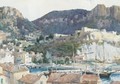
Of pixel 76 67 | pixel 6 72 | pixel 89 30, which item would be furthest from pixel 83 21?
pixel 6 72

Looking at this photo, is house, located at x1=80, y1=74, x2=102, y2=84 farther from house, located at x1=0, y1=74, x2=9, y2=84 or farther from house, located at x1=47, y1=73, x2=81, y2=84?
house, located at x1=0, y1=74, x2=9, y2=84

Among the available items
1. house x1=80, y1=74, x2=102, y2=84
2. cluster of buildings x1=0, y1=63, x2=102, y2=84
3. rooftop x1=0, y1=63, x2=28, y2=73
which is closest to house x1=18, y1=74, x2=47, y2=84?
cluster of buildings x1=0, y1=63, x2=102, y2=84

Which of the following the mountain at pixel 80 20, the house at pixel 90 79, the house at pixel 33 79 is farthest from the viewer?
the mountain at pixel 80 20

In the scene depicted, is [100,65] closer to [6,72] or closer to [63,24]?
[63,24]

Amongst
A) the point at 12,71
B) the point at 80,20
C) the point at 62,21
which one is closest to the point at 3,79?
the point at 12,71

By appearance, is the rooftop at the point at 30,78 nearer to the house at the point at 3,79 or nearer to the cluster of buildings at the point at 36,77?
the cluster of buildings at the point at 36,77

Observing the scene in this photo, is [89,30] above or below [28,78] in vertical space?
above

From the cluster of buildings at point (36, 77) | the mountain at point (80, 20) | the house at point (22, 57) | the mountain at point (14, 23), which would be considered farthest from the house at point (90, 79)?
the mountain at point (14, 23)
